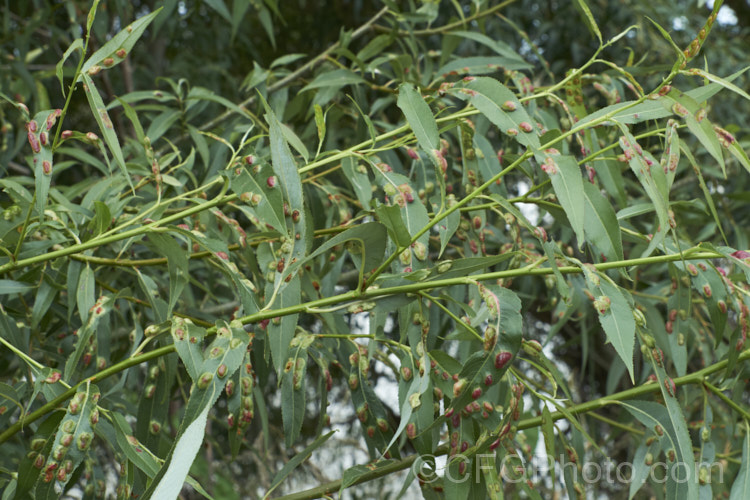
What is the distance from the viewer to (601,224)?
0.70 metres

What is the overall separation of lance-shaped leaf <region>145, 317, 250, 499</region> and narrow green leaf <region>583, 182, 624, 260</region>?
32 centimetres

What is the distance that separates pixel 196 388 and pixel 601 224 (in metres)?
0.37

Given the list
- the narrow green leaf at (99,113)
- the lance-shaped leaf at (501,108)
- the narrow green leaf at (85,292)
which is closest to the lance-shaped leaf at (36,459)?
the narrow green leaf at (85,292)

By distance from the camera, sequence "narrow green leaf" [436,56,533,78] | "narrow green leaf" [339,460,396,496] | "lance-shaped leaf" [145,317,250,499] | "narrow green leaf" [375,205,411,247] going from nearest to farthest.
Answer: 1. "lance-shaped leaf" [145,317,250,499]
2. "narrow green leaf" [375,205,411,247]
3. "narrow green leaf" [339,460,396,496]
4. "narrow green leaf" [436,56,533,78]

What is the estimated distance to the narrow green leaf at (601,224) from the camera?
2.26 feet

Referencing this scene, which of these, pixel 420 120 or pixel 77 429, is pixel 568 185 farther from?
pixel 77 429

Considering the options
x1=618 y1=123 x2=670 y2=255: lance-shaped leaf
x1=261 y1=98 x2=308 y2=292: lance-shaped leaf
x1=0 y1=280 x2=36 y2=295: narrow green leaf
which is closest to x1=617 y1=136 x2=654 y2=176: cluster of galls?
x1=618 y1=123 x2=670 y2=255: lance-shaped leaf

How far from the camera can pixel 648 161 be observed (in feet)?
2.19

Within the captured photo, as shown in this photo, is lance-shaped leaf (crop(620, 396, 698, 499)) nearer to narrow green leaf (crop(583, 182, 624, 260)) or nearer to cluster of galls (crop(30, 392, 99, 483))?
narrow green leaf (crop(583, 182, 624, 260))

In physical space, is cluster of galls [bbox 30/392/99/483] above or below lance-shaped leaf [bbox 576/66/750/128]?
below

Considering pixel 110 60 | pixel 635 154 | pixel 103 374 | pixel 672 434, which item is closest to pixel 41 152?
pixel 110 60

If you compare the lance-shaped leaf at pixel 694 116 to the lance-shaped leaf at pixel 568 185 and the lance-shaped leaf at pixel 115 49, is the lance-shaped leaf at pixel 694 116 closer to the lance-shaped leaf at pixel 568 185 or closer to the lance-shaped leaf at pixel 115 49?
the lance-shaped leaf at pixel 568 185

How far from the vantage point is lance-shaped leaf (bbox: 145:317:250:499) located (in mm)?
532

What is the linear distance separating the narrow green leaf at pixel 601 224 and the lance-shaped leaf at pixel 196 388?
0.32 meters
